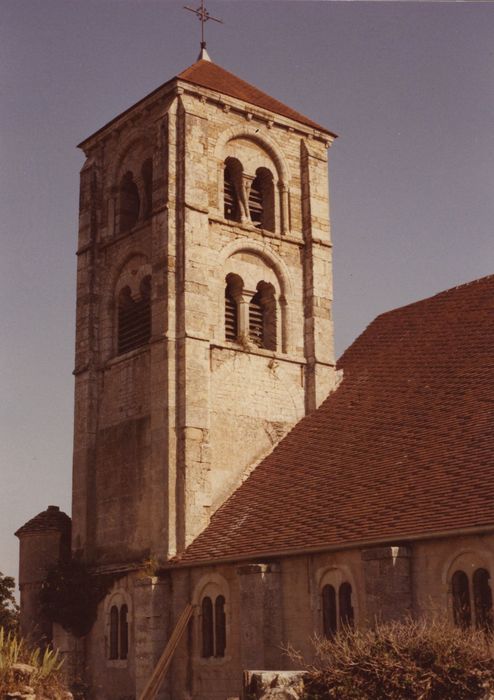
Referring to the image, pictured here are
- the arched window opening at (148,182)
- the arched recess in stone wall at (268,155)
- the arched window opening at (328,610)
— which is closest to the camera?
the arched window opening at (328,610)

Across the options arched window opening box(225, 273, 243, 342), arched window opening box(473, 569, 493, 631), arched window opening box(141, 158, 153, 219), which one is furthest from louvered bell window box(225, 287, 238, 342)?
arched window opening box(473, 569, 493, 631)

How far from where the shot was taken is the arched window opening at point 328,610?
2020 centimetres

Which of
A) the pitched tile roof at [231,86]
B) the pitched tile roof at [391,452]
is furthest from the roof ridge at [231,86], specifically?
the pitched tile roof at [391,452]

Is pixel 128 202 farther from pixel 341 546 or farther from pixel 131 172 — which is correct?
pixel 341 546

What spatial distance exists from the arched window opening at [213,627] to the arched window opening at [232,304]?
6956 millimetres

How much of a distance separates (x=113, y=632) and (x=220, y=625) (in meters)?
3.61

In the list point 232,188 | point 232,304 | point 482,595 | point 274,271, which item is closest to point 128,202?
point 232,188

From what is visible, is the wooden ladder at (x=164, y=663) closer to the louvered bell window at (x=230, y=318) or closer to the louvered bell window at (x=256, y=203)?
the louvered bell window at (x=230, y=318)

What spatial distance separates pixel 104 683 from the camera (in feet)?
80.9

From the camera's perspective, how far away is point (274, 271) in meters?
27.7

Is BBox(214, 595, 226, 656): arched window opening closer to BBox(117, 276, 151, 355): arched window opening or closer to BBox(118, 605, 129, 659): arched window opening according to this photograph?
BBox(118, 605, 129, 659): arched window opening

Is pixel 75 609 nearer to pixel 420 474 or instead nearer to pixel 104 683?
pixel 104 683

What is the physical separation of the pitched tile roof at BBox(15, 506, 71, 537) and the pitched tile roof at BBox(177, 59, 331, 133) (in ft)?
39.8

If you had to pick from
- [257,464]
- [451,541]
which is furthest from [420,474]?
[257,464]
